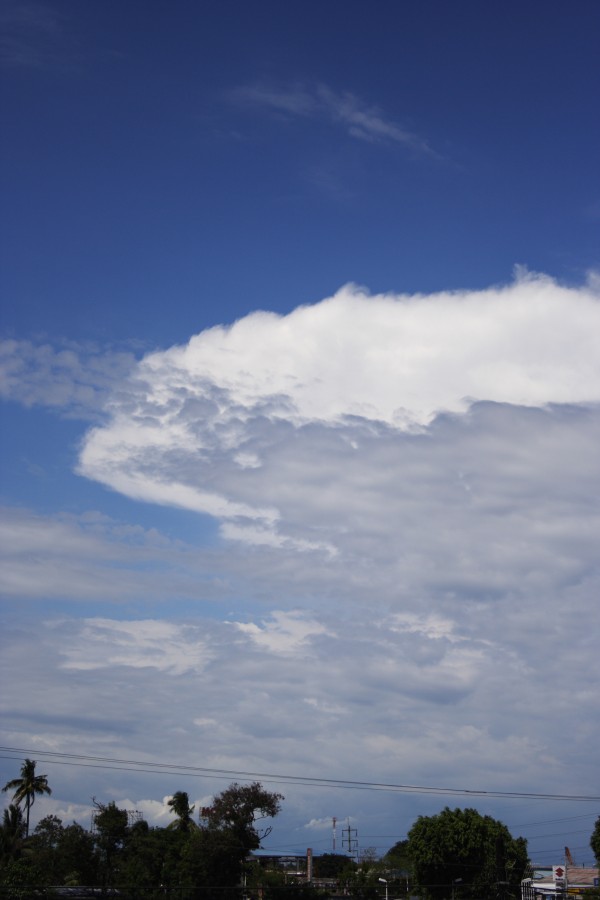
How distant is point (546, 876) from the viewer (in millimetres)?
153750

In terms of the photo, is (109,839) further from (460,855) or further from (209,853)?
(460,855)

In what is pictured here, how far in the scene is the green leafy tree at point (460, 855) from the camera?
91.8 m

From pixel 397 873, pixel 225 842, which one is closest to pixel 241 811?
pixel 225 842

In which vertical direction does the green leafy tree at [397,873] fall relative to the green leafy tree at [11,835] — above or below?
below

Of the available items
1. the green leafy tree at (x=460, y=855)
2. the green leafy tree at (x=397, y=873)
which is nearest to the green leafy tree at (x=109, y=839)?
the green leafy tree at (x=460, y=855)

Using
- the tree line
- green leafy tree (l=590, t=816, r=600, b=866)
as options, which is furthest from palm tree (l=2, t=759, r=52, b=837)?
green leafy tree (l=590, t=816, r=600, b=866)

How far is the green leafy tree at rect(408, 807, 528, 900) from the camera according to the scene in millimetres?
91812

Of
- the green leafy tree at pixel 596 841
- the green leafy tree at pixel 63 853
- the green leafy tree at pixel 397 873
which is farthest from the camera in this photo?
the green leafy tree at pixel 397 873

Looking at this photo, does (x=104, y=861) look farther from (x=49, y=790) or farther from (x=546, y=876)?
(x=546, y=876)

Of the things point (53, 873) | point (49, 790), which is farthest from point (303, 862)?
point (53, 873)

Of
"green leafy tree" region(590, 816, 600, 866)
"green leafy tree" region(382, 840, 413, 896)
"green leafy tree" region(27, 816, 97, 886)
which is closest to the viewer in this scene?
"green leafy tree" region(590, 816, 600, 866)

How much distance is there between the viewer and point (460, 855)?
92188 millimetres

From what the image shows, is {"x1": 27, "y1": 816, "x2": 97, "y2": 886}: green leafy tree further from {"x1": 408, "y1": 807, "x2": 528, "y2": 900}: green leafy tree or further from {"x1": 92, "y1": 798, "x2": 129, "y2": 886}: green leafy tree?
{"x1": 408, "y1": 807, "x2": 528, "y2": 900}: green leafy tree

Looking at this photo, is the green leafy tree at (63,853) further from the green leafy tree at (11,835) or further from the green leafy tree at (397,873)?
the green leafy tree at (397,873)
